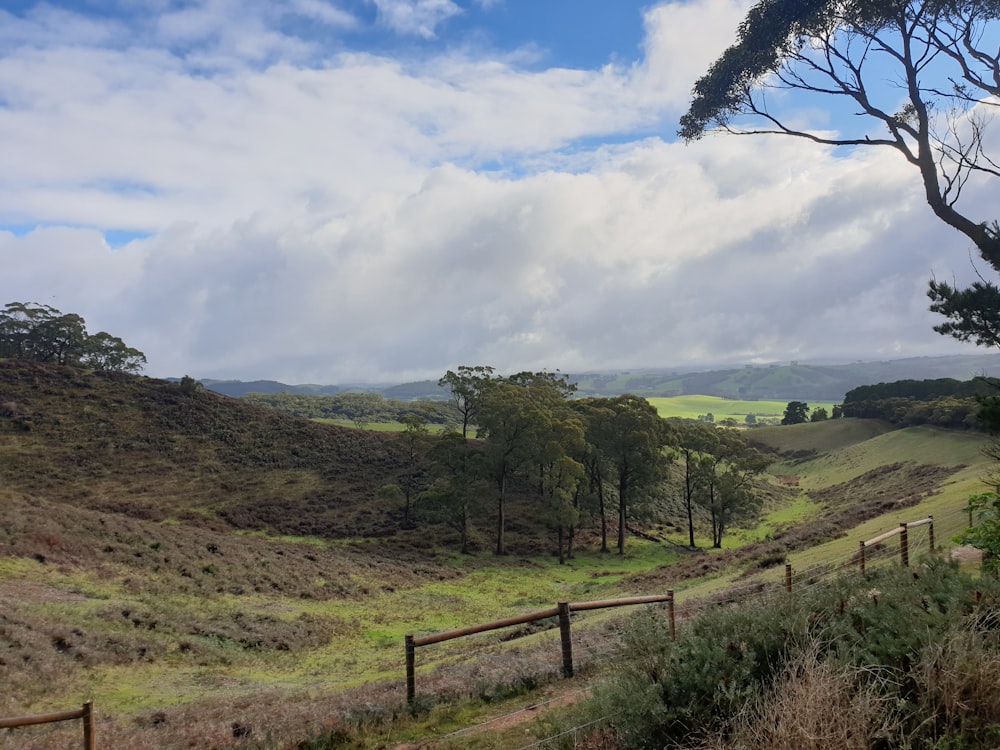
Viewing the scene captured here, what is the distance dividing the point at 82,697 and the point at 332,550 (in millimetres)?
25432

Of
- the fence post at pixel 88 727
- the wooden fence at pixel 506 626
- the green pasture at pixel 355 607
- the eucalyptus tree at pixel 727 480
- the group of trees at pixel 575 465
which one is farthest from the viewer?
the eucalyptus tree at pixel 727 480

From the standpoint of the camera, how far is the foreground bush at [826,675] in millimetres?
4152

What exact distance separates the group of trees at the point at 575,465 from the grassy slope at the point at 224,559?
3.55m

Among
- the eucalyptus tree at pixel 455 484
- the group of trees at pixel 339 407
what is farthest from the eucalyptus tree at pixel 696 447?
the group of trees at pixel 339 407

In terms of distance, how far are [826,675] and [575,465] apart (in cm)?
3750

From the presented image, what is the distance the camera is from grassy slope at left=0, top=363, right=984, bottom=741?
13875mm

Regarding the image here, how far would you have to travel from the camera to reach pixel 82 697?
11469mm

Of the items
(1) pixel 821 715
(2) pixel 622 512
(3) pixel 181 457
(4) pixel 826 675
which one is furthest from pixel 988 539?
(3) pixel 181 457

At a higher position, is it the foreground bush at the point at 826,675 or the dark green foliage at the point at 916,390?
the dark green foliage at the point at 916,390

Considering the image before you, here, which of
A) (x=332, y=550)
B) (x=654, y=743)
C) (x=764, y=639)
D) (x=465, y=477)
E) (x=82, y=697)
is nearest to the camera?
(x=654, y=743)

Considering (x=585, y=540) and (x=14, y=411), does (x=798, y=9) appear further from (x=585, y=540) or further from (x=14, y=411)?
(x=14, y=411)

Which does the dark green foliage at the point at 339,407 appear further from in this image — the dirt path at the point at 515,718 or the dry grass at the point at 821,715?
the dry grass at the point at 821,715

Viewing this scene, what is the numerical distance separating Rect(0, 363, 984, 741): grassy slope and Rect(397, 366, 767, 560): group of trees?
140 inches

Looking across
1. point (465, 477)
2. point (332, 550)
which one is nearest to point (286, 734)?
point (332, 550)
